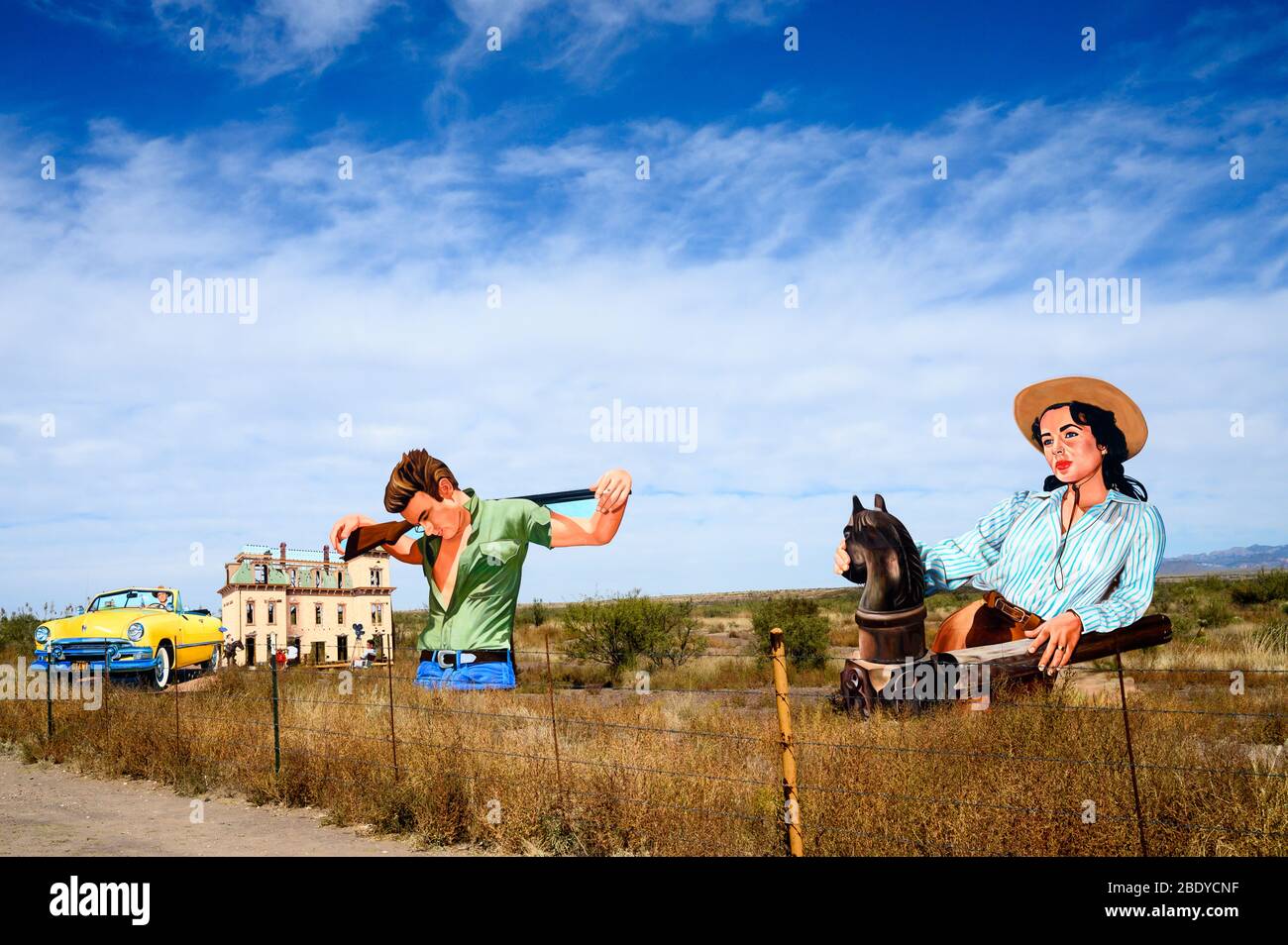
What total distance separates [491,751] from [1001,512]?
24.1 feet

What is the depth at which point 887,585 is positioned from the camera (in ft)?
40.6

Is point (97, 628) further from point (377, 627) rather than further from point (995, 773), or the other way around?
point (995, 773)

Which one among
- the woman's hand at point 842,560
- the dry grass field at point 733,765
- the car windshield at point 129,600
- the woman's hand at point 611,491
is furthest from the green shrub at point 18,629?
the woman's hand at point 842,560

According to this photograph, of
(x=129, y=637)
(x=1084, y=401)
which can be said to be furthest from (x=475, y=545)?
(x=1084, y=401)

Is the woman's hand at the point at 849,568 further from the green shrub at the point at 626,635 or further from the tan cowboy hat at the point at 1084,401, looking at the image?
the green shrub at the point at 626,635

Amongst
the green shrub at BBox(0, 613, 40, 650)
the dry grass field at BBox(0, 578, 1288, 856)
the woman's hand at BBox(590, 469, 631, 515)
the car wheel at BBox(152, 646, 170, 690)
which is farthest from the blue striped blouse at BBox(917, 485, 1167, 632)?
the green shrub at BBox(0, 613, 40, 650)

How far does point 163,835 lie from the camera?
8.66 metres

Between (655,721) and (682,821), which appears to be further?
(655,721)

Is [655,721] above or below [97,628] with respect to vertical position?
below

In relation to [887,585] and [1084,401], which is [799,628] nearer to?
[887,585]

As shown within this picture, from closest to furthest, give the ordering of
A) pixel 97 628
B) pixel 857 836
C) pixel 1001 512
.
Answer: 1. pixel 857 836
2. pixel 1001 512
3. pixel 97 628

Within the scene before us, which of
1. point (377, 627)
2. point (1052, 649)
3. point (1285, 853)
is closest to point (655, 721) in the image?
point (1052, 649)

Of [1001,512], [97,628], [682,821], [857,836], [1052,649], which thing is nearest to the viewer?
[857,836]

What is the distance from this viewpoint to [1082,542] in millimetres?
11695
